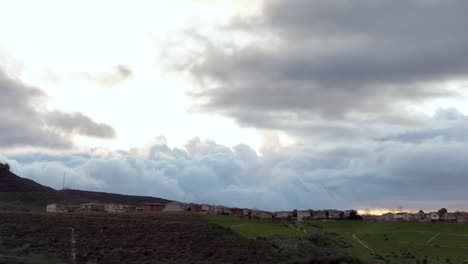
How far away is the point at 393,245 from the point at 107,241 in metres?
36.3

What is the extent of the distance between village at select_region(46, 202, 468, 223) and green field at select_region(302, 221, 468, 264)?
46.1 ft

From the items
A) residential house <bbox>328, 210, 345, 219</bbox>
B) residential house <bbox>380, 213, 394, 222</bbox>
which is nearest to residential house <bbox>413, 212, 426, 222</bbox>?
residential house <bbox>380, 213, 394, 222</bbox>

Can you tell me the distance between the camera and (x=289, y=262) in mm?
56500

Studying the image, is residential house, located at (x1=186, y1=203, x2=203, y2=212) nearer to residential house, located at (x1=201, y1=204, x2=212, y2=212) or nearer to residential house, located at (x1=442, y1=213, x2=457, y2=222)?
residential house, located at (x1=201, y1=204, x2=212, y2=212)

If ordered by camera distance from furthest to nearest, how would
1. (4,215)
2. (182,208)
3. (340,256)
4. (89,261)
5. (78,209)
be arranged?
(182,208)
(78,209)
(4,215)
(340,256)
(89,261)

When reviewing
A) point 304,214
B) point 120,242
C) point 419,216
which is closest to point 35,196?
point 304,214

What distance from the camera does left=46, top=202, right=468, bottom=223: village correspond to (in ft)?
328

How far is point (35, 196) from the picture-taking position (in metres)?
114

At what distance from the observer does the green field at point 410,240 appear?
72.5m

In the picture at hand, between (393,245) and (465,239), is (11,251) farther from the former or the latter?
(465,239)

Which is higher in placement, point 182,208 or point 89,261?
point 182,208

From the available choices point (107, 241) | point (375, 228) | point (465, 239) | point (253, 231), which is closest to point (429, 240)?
point (465, 239)

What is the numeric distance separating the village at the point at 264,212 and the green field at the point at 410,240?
14042mm

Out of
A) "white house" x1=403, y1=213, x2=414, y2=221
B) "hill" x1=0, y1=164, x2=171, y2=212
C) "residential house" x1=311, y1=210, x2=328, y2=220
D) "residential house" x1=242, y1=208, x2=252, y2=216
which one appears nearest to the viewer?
"hill" x1=0, y1=164, x2=171, y2=212
